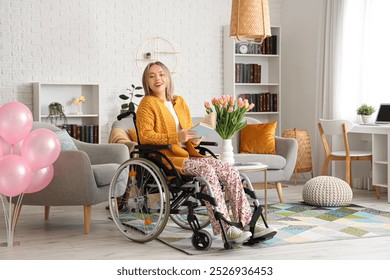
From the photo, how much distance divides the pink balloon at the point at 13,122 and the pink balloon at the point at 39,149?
7 cm

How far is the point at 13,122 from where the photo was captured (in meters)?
4.26

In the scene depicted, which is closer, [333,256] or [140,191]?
[333,256]

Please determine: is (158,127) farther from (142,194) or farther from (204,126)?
(142,194)

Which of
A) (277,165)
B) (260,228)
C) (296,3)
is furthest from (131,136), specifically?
(296,3)

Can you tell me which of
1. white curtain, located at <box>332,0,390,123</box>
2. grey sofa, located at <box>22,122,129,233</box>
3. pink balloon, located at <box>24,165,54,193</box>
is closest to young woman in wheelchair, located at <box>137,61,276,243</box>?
grey sofa, located at <box>22,122,129,233</box>

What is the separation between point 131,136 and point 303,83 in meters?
3.04

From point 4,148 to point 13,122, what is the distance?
0.68 feet

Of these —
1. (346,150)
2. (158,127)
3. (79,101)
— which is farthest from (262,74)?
(158,127)

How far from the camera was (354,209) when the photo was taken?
19.2 ft

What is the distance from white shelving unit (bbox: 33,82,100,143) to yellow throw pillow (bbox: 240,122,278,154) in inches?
74.9

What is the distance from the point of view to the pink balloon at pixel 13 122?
425cm

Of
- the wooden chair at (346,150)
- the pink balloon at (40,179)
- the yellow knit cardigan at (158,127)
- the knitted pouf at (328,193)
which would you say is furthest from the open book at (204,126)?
the wooden chair at (346,150)

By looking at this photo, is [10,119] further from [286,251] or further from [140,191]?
[286,251]

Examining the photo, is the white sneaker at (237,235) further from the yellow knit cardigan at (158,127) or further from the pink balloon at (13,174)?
the pink balloon at (13,174)
